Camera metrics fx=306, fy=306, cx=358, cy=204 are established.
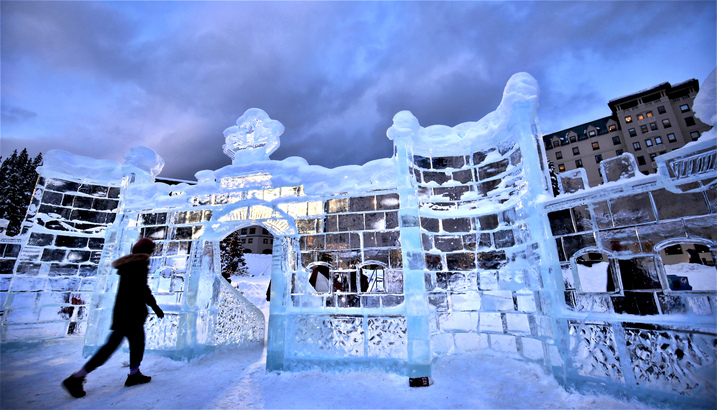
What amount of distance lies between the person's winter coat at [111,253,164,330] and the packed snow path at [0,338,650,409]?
79 centimetres

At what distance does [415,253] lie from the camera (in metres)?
4.13

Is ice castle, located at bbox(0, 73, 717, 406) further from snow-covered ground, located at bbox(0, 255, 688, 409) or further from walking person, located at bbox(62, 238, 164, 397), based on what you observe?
walking person, located at bbox(62, 238, 164, 397)

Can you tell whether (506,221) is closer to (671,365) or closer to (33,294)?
(671,365)

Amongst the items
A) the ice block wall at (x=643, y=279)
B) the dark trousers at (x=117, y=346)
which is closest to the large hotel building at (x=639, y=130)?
the ice block wall at (x=643, y=279)

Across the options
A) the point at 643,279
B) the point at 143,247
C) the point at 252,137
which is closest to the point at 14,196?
the point at 252,137

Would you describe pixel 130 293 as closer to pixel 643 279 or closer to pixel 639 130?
pixel 643 279

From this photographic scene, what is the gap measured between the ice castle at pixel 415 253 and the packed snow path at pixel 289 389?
23 centimetres

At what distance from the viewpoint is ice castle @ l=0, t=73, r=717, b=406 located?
2896 millimetres

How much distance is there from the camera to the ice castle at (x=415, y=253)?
290 centimetres

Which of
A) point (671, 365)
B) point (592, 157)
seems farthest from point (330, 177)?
point (592, 157)

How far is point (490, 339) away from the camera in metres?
4.13

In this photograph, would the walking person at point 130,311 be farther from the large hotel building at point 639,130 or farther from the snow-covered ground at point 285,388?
the large hotel building at point 639,130

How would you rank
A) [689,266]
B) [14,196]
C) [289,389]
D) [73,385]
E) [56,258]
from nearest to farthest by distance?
1. [689,266]
2. [73,385]
3. [289,389]
4. [56,258]
5. [14,196]

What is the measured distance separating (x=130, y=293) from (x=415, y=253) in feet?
11.3
